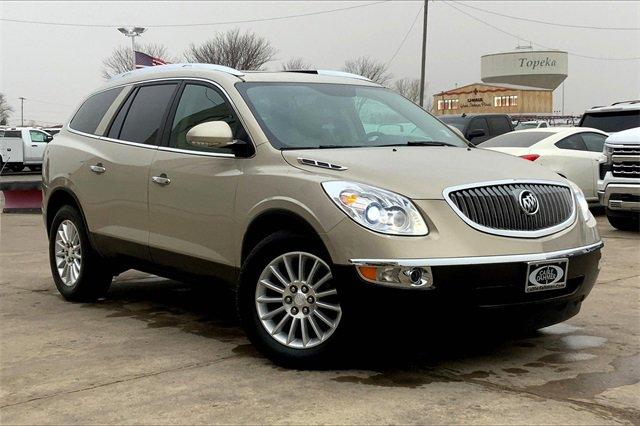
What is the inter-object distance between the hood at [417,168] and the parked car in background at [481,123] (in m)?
10.5

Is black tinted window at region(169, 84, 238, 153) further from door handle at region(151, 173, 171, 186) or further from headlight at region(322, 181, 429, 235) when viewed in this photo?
headlight at region(322, 181, 429, 235)

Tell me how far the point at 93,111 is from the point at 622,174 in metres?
6.64

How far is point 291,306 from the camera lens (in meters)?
4.42

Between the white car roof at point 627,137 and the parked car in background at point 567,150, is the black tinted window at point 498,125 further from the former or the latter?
the white car roof at point 627,137

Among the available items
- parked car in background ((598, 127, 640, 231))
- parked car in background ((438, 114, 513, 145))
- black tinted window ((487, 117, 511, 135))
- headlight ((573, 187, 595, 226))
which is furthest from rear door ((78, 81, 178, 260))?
black tinted window ((487, 117, 511, 135))

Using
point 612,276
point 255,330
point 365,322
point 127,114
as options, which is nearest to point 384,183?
point 365,322

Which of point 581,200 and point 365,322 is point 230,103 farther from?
point 581,200

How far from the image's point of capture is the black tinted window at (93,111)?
6526 millimetres

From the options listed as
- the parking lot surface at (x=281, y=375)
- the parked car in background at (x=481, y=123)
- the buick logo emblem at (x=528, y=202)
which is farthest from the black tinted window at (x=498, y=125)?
the buick logo emblem at (x=528, y=202)

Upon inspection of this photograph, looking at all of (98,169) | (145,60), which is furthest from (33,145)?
(98,169)

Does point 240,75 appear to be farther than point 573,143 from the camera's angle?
No

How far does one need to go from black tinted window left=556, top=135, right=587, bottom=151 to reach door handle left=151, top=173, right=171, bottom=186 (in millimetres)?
8793

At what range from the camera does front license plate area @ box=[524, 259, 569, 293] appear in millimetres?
4113

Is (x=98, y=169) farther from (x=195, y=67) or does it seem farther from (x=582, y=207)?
(x=582, y=207)
